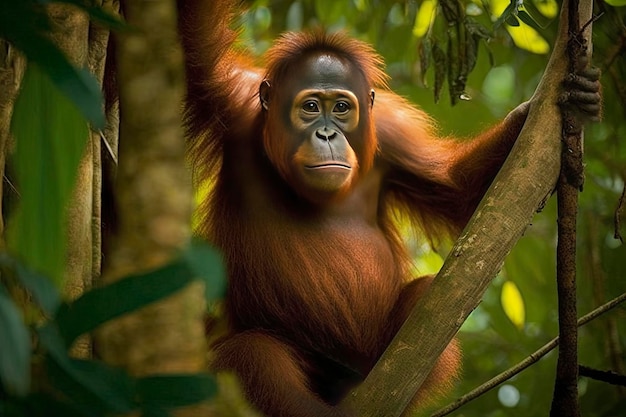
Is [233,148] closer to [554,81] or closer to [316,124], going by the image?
[316,124]

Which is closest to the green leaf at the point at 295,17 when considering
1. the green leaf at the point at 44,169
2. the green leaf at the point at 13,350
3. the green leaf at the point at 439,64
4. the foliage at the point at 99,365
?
the green leaf at the point at 439,64

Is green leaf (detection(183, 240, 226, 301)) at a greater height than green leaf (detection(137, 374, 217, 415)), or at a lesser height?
greater

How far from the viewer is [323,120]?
399cm

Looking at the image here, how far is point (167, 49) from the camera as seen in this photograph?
1.89 m

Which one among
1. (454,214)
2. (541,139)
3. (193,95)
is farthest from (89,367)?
(454,214)

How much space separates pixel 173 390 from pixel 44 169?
48cm

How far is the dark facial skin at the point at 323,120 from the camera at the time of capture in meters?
3.84

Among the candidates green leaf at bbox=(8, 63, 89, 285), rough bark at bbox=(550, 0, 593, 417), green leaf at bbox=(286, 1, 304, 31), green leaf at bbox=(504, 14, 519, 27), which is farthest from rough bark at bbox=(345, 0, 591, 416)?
green leaf at bbox=(286, 1, 304, 31)

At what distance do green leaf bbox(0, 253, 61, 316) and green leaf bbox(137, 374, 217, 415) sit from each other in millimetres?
195

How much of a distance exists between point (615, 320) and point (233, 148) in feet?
7.53

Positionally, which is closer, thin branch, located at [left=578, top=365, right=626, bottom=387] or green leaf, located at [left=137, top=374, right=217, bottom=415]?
green leaf, located at [left=137, top=374, right=217, bottom=415]

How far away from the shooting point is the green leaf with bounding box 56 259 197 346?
4.81ft

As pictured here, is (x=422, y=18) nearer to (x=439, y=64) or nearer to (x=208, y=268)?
(x=439, y=64)

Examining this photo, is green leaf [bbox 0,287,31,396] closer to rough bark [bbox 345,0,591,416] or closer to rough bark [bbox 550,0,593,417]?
rough bark [bbox 345,0,591,416]
